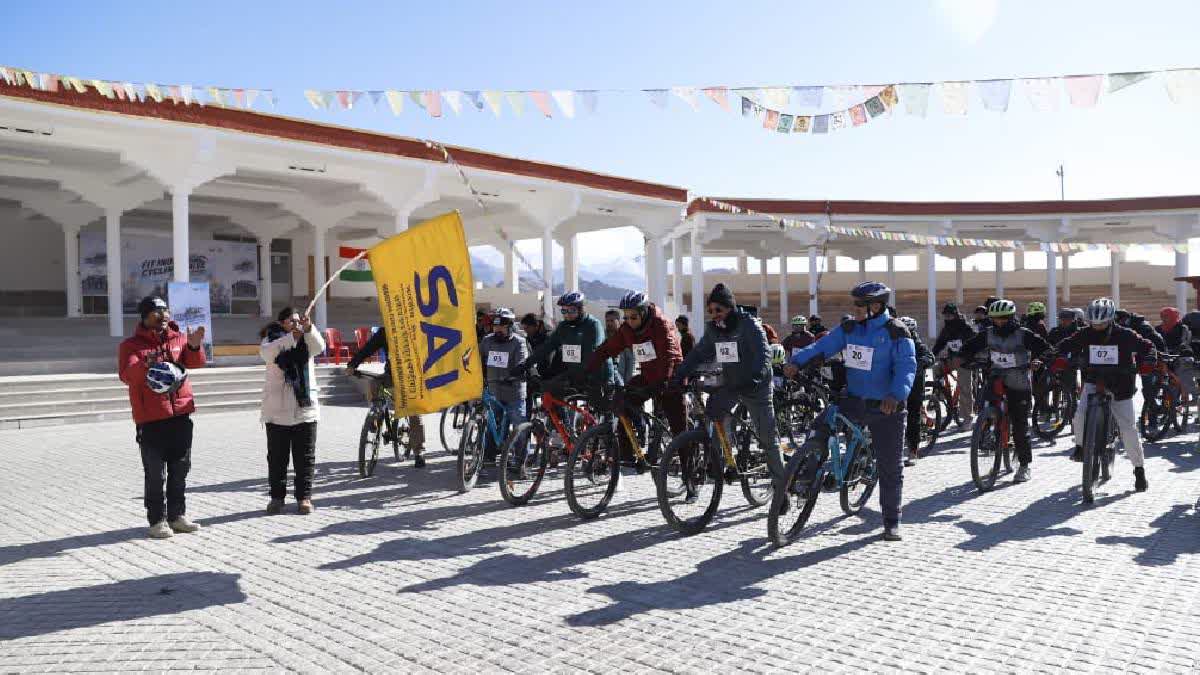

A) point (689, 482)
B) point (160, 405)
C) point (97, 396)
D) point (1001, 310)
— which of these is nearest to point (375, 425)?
point (160, 405)

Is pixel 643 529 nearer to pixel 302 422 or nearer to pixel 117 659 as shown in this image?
pixel 302 422

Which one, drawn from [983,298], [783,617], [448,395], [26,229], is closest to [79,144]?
[26,229]

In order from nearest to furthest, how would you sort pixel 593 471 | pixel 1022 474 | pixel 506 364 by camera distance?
pixel 593 471, pixel 1022 474, pixel 506 364

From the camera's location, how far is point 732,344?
602 centimetres

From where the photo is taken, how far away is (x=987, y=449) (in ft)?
24.3

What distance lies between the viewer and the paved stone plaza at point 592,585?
3.73 metres

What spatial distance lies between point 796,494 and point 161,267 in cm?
2235

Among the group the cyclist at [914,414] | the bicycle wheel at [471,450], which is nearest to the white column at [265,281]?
the bicycle wheel at [471,450]

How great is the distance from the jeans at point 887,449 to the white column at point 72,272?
2171 centimetres

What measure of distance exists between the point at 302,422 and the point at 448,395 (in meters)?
1.25

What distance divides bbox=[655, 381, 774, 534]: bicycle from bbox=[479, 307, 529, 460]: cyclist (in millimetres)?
1997

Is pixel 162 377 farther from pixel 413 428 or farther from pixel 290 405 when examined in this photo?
pixel 413 428

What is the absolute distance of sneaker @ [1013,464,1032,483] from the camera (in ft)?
25.0

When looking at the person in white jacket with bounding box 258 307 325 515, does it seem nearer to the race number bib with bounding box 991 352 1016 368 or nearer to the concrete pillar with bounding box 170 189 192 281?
the race number bib with bounding box 991 352 1016 368
